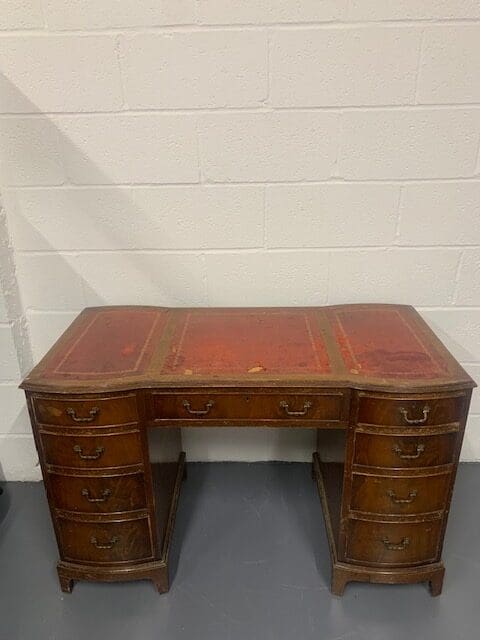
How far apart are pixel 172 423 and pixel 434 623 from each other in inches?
39.4

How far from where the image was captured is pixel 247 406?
4.61 feet

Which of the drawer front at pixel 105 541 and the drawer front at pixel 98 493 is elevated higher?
the drawer front at pixel 98 493

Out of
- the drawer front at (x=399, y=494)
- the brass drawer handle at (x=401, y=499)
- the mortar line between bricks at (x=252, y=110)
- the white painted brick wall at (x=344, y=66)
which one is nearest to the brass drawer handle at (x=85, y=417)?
the drawer front at (x=399, y=494)

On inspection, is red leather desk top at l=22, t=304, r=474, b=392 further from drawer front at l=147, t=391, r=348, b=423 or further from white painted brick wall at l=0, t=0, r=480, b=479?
white painted brick wall at l=0, t=0, r=480, b=479

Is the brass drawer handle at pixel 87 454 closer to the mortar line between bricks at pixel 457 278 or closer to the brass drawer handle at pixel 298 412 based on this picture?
the brass drawer handle at pixel 298 412

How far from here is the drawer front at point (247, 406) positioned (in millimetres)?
1387

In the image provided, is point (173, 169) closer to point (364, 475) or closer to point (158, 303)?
point (158, 303)

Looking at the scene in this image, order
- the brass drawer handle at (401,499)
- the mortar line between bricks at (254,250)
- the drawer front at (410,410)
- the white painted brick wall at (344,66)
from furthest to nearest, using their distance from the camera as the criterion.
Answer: the mortar line between bricks at (254,250) → the white painted brick wall at (344,66) → the brass drawer handle at (401,499) → the drawer front at (410,410)

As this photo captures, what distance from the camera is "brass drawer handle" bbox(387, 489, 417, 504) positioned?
1.45m

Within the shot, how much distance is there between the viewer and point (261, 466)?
2166 millimetres

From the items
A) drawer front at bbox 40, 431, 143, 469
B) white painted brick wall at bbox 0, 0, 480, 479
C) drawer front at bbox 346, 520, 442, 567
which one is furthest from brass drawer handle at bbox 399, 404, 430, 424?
drawer front at bbox 40, 431, 143, 469

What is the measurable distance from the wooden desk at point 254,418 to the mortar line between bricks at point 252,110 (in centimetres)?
71

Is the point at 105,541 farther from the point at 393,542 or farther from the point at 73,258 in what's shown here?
the point at 73,258

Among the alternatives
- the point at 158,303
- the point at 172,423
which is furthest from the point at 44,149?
the point at 172,423
